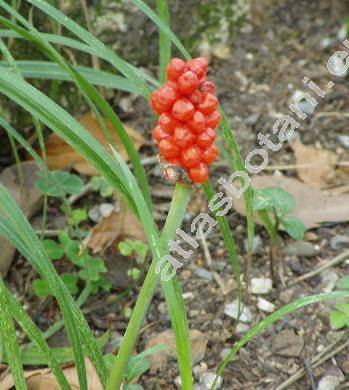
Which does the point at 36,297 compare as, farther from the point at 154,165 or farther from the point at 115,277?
the point at 154,165

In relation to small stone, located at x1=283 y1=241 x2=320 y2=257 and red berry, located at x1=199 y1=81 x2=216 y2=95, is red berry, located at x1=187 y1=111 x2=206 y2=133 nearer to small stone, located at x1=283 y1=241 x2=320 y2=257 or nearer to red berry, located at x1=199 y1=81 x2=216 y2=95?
red berry, located at x1=199 y1=81 x2=216 y2=95

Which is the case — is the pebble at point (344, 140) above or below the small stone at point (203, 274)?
above

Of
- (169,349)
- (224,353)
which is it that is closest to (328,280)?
(224,353)

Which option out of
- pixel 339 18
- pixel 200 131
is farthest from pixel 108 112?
pixel 339 18

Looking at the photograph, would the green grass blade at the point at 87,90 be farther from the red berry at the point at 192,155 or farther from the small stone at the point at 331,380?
the small stone at the point at 331,380

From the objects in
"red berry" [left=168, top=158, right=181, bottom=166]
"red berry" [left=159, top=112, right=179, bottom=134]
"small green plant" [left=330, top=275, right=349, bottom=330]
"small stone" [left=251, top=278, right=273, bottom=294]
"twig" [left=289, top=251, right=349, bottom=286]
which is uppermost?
"red berry" [left=159, top=112, right=179, bottom=134]

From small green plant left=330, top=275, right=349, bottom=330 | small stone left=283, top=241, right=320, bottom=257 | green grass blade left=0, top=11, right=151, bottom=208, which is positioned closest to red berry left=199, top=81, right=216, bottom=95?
green grass blade left=0, top=11, right=151, bottom=208

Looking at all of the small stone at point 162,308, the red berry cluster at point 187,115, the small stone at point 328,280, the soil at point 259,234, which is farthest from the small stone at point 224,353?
the red berry cluster at point 187,115
